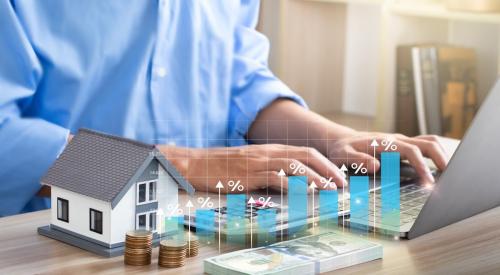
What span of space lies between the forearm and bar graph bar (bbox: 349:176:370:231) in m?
0.11

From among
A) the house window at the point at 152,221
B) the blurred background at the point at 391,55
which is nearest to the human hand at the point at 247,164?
the house window at the point at 152,221

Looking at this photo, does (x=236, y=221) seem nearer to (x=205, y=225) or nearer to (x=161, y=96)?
(x=205, y=225)

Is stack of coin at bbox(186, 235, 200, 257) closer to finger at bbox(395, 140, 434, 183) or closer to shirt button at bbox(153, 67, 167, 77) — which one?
finger at bbox(395, 140, 434, 183)

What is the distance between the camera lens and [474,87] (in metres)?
3.41

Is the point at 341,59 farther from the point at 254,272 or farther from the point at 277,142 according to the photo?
the point at 254,272

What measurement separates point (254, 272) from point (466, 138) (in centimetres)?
34

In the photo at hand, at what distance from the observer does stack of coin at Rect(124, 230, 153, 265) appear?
1.01 metres

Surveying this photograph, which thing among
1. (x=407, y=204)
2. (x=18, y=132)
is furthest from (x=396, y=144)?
(x=18, y=132)

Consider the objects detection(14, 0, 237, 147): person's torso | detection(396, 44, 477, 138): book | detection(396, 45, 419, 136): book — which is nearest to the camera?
detection(14, 0, 237, 147): person's torso

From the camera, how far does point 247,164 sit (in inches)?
49.1

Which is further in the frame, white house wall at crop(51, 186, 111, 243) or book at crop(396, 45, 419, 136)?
book at crop(396, 45, 419, 136)

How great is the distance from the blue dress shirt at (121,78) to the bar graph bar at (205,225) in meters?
0.19

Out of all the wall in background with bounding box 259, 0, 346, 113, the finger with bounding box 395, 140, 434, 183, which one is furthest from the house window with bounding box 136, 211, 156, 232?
the wall in background with bounding box 259, 0, 346, 113

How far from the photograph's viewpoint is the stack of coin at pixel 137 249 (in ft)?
3.31
